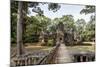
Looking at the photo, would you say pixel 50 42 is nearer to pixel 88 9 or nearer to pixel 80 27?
pixel 80 27

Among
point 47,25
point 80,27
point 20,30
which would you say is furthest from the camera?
point 80,27

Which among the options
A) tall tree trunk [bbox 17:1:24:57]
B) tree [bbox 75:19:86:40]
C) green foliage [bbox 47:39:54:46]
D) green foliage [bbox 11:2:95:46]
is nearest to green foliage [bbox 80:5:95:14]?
green foliage [bbox 11:2:95:46]

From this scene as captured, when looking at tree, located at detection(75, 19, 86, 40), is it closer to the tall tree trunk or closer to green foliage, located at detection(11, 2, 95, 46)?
green foliage, located at detection(11, 2, 95, 46)

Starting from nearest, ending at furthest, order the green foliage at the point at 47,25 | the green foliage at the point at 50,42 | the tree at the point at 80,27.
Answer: the green foliage at the point at 47,25
the green foliage at the point at 50,42
the tree at the point at 80,27

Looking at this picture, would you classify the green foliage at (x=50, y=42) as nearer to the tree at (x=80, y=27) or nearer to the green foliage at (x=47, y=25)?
the green foliage at (x=47, y=25)

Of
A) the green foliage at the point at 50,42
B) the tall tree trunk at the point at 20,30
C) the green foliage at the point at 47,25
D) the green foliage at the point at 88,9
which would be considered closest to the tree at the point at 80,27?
the green foliage at the point at 47,25

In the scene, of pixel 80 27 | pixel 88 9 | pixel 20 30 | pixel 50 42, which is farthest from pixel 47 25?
pixel 88 9

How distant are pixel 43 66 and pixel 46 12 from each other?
69 centimetres

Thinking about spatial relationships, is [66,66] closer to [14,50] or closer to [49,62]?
[49,62]
